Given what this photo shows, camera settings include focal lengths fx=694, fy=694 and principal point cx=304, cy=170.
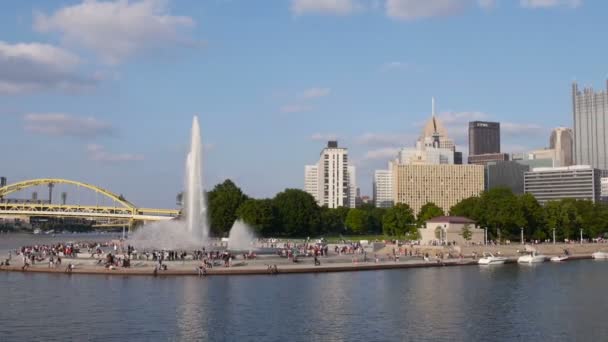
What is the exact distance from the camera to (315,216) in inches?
5591

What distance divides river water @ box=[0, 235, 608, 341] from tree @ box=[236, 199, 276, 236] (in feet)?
207

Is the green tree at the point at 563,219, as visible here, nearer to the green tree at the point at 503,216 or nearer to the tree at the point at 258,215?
the green tree at the point at 503,216

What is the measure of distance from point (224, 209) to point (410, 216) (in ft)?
125

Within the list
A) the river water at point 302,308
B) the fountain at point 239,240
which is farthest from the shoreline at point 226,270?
the fountain at point 239,240

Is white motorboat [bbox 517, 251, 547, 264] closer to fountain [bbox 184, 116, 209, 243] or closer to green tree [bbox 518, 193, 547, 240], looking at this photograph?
green tree [bbox 518, 193, 547, 240]

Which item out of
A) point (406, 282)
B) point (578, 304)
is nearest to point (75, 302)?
point (406, 282)

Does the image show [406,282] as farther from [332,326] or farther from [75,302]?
[75,302]

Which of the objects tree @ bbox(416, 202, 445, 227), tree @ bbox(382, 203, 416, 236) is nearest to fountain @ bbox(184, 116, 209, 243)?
tree @ bbox(382, 203, 416, 236)

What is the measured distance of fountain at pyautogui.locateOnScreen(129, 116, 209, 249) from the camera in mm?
79438

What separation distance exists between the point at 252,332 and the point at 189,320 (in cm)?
511

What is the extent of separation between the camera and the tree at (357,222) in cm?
15988

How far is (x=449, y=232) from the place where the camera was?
10388 cm

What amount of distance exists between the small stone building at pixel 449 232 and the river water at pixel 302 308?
123ft

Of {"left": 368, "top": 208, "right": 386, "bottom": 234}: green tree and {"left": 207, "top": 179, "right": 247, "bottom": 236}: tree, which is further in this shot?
{"left": 368, "top": 208, "right": 386, "bottom": 234}: green tree
